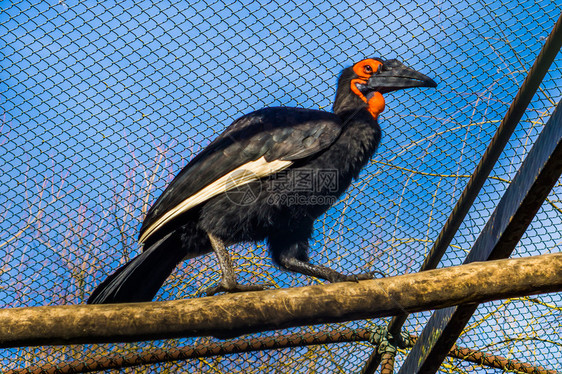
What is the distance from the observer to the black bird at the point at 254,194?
83.6 inches

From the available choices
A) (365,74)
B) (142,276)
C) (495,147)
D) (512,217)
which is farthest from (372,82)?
(142,276)

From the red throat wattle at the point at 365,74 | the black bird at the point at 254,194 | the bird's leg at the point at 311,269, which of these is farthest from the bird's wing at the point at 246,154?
the bird's leg at the point at 311,269

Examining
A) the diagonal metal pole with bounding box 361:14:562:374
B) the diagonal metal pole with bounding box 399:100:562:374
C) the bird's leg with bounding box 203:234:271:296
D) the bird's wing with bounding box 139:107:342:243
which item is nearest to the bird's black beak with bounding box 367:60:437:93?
the bird's wing with bounding box 139:107:342:243

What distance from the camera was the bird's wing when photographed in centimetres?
214

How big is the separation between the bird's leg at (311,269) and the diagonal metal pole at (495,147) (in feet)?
0.84

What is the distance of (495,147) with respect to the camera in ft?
6.68

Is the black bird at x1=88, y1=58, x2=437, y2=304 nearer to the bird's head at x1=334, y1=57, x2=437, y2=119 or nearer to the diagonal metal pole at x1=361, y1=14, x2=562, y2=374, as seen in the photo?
the bird's head at x1=334, y1=57, x2=437, y2=119

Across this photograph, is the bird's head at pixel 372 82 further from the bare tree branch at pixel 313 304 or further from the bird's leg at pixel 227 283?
the bare tree branch at pixel 313 304

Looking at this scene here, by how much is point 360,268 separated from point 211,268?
735mm

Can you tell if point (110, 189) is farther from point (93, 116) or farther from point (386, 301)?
point (386, 301)

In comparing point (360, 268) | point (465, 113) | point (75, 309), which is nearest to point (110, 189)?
point (75, 309)

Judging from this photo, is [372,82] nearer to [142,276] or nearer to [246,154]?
[246,154]

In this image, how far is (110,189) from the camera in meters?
2.44

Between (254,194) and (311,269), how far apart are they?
→ 40cm
